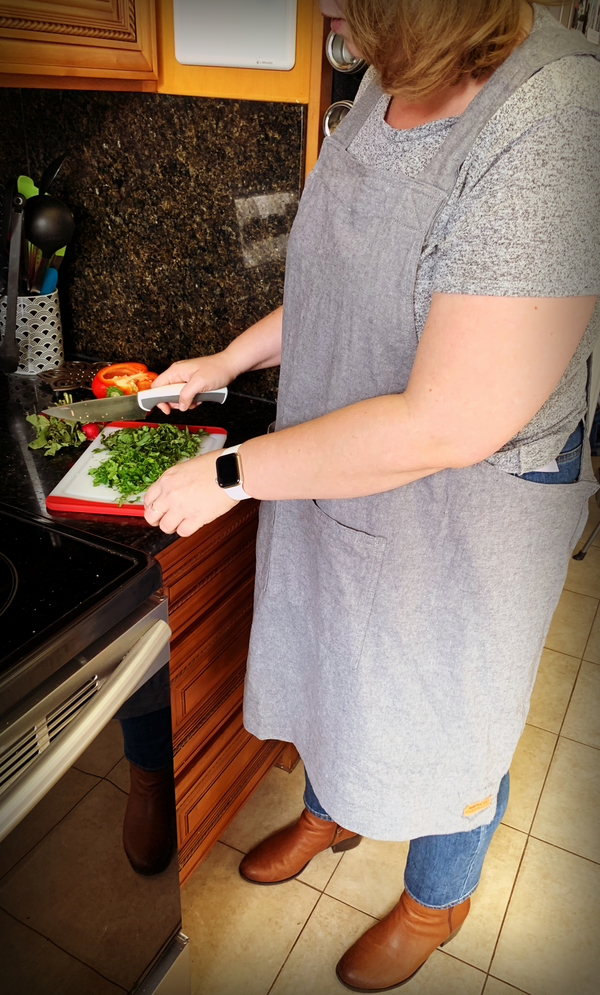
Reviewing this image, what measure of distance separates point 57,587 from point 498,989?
1.07 metres

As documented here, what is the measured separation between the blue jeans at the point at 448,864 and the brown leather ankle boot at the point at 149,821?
43cm

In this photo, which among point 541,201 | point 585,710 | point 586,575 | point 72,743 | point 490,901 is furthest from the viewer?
point 586,575

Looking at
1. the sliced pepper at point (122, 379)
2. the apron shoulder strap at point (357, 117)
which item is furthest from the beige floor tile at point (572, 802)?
the apron shoulder strap at point (357, 117)

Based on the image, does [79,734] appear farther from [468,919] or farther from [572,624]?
[572,624]

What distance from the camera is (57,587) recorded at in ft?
2.65

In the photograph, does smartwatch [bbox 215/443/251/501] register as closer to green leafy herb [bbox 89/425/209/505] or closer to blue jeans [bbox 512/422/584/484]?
green leafy herb [bbox 89/425/209/505]

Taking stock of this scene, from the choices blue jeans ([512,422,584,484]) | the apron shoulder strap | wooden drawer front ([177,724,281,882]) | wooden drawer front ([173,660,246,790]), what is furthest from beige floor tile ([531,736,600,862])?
the apron shoulder strap

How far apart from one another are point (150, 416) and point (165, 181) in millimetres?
431

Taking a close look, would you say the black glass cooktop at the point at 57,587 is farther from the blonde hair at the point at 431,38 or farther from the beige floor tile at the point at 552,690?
the beige floor tile at the point at 552,690

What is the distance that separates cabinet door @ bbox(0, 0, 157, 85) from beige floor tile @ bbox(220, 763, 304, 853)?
142 cm

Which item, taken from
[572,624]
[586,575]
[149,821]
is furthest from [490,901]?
[586,575]

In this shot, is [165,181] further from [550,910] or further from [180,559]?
[550,910]

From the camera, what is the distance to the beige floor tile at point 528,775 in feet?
5.19

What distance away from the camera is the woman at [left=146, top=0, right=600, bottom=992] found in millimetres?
627
